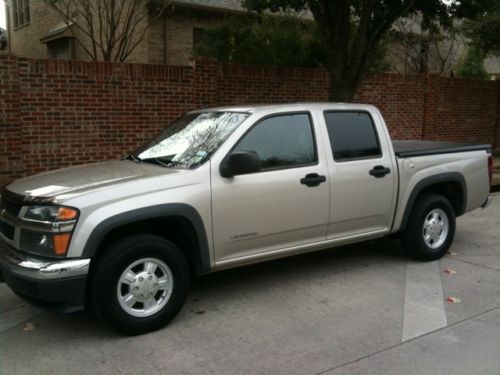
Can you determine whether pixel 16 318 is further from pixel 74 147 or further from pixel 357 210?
pixel 74 147

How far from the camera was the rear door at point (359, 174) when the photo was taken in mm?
5223

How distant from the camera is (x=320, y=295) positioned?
5.02 m

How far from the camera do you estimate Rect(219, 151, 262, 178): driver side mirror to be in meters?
4.41

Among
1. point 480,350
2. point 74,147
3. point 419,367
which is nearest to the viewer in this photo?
point 419,367

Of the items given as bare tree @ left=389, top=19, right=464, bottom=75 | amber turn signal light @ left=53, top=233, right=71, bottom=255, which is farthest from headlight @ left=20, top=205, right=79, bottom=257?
bare tree @ left=389, top=19, right=464, bottom=75

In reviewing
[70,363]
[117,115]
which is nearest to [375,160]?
Result: [70,363]

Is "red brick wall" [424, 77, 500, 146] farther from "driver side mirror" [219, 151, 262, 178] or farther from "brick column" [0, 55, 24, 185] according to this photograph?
"driver side mirror" [219, 151, 262, 178]

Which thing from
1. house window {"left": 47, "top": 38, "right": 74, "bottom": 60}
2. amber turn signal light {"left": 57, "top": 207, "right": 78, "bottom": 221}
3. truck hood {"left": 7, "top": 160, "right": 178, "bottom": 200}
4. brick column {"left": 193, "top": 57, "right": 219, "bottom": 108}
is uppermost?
house window {"left": 47, "top": 38, "right": 74, "bottom": 60}

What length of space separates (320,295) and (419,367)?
1.46m

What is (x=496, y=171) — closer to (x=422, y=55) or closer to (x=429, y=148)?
(x=429, y=148)

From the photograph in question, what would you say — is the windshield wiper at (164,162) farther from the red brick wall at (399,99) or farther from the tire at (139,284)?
the red brick wall at (399,99)

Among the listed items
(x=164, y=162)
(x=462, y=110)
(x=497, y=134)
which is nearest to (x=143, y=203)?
(x=164, y=162)

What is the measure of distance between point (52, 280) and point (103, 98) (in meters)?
5.59

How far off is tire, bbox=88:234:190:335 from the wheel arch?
8.77 feet
